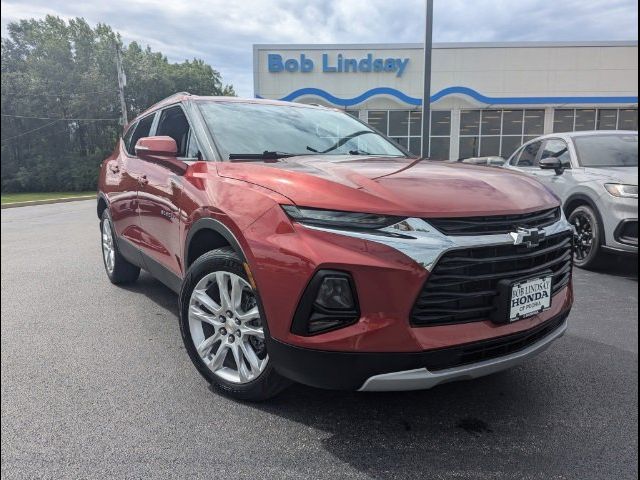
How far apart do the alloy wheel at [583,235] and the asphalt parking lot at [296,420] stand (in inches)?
84.7

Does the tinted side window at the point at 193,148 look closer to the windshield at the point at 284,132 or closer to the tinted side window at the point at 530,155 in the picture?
the windshield at the point at 284,132

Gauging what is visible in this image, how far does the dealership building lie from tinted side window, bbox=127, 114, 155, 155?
66.1ft

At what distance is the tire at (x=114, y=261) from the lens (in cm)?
477

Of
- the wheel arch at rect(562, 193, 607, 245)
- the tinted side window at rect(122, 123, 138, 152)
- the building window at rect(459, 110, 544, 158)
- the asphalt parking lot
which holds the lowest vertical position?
the asphalt parking lot

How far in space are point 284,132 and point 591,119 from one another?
91.6 feet

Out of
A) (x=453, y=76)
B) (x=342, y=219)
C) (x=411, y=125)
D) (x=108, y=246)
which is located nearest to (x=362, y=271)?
(x=342, y=219)

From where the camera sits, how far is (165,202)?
328cm

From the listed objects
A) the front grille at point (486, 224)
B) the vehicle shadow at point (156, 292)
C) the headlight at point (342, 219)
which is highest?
the headlight at point (342, 219)

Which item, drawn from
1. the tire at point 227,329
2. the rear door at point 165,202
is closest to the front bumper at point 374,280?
the tire at point 227,329

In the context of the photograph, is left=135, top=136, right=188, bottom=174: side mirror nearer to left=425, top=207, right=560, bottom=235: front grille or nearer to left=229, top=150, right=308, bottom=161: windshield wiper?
left=229, top=150, right=308, bottom=161: windshield wiper

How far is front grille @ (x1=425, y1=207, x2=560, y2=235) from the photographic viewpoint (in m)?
2.02

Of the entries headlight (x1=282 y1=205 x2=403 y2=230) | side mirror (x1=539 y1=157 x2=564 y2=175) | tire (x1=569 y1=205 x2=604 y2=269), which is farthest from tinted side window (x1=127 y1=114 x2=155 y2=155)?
tire (x1=569 y1=205 x2=604 y2=269)

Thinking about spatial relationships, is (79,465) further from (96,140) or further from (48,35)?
(48,35)

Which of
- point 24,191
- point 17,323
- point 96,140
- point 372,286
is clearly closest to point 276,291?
point 372,286
